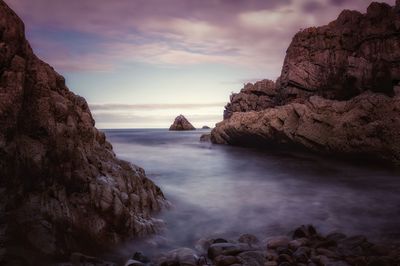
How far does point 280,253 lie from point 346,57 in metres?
29.2

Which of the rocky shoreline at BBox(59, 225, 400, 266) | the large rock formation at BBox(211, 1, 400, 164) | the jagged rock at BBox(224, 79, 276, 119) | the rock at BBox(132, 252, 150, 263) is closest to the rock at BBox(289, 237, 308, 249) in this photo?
the rocky shoreline at BBox(59, 225, 400, 266)

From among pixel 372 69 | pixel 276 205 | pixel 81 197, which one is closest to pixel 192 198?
pixel 276 205

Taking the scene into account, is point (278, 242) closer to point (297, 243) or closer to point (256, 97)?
point (297, 243)

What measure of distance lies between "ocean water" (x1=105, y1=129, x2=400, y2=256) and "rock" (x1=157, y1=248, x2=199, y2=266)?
76 centimetres

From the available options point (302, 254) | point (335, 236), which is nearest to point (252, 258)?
point (302, 254)

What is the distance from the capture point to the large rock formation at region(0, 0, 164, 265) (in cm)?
605

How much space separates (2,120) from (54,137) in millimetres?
1275

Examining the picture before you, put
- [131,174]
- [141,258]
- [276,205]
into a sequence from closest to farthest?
[141,258], [131,174], [276,205]

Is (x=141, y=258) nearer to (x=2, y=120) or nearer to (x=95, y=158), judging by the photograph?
(x=95, y=158)

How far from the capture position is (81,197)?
7.32 meters

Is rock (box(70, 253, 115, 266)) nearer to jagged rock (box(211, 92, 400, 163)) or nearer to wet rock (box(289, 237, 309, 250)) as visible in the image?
wet rock (box(289, 237, 309, 250))

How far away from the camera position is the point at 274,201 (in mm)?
12492

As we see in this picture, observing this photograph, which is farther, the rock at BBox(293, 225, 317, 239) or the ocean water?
the ocean water

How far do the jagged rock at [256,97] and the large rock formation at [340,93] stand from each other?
6.88 meters
